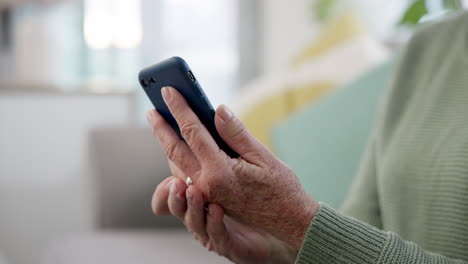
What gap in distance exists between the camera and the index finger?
0.48 metres

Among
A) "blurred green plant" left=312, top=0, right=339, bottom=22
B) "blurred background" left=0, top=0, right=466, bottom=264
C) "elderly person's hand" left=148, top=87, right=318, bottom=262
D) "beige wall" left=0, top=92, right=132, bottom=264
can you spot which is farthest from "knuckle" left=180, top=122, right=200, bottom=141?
"blurred green plant" left=312, top=0, right=339, bottom=22

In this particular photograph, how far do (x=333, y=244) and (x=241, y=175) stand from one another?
0.11 m

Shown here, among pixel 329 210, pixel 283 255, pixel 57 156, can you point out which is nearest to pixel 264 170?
pixel 329 210

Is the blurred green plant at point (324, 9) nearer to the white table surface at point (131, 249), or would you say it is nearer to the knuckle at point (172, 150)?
the white table surface at point (131, 249)

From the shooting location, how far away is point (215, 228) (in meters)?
0.58

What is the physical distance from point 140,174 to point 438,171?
32.6 inches

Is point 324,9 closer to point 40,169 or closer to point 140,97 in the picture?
point 140,97

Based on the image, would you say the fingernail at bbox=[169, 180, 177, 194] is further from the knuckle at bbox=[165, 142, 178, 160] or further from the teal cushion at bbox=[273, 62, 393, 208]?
the teal cushion at bbox=[273, 62, 393, 208]

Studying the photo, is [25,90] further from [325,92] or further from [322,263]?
[322,263]

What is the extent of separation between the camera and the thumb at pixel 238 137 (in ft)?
1.58

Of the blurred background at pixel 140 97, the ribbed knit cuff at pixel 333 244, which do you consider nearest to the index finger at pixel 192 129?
the ribbed knit cuff at pixel 333 244

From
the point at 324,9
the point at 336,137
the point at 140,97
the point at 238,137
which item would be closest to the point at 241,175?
the point at 238,137

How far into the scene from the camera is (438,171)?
2.10 feet

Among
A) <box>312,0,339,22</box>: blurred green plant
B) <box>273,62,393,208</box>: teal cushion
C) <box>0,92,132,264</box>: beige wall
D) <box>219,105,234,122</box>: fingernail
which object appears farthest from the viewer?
<box>312,0,339,22</box>: blurred green plant
